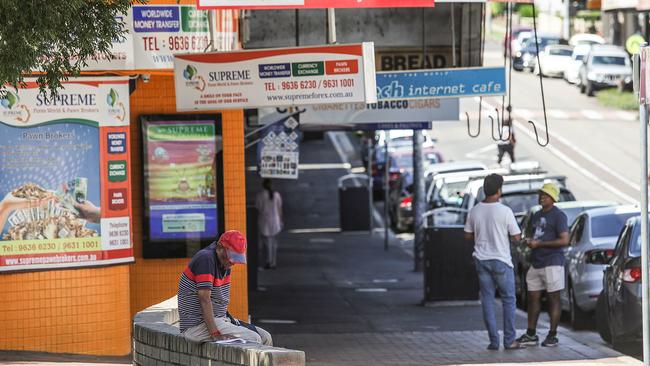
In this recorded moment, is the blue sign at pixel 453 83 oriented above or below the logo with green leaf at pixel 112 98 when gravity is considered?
above

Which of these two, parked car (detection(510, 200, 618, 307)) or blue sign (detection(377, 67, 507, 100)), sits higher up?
blue sign (detection(377, 67, 507, 100))

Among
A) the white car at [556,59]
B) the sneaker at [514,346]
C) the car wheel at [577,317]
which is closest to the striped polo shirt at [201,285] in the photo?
the sneaker at [514,346]

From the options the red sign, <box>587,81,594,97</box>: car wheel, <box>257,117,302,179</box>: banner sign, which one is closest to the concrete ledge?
the red sign

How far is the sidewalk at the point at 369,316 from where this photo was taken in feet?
43.8

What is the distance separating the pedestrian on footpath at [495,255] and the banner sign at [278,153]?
6.68 meters

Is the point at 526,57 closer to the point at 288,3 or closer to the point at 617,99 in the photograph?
the point at 617,99

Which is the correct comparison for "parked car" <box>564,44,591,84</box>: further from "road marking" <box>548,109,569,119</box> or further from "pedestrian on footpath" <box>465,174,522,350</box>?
"pedestrian on footpath" <box>465,174,522,350</box>

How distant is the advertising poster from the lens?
14.0 m

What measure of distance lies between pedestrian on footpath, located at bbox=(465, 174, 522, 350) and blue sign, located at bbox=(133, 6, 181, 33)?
3617 millimetres

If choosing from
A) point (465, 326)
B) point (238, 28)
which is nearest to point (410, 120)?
point (465, 326)

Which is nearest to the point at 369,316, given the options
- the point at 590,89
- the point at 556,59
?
the point at 590,89

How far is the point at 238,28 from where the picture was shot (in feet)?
47.3

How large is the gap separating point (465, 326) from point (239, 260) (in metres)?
7.98

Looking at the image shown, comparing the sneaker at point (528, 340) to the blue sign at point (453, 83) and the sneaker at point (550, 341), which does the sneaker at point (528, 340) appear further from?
the blue sign at point (453, 83)
